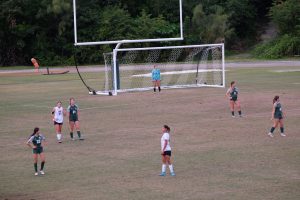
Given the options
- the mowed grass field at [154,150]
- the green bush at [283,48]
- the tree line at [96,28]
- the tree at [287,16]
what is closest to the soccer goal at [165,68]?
the mowed grass field at [154,150]

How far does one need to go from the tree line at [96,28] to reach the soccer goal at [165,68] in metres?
5.64

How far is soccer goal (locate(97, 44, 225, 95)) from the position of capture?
47469mm

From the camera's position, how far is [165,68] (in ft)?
217

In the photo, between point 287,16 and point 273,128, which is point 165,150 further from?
point 287,16

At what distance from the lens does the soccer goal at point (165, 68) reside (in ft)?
156

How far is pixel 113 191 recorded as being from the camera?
61.2 ft

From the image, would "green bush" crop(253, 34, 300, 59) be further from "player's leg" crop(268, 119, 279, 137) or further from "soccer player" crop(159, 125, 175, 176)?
"soccer player" crop(159, 125, 175, 176)

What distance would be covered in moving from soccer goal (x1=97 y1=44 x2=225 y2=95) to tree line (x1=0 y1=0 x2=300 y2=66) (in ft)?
18.5

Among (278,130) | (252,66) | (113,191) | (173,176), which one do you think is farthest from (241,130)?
(252,66)

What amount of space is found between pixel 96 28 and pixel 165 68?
17.5m

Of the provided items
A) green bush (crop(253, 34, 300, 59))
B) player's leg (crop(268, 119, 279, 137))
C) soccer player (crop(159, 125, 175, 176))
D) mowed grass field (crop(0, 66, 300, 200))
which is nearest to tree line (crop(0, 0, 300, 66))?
green bush (crop(253, 34, 300, 59))

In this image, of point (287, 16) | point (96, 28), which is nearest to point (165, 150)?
point (96, 28)

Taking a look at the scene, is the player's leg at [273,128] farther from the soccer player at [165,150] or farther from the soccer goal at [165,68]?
the soccer goal at [165,68]

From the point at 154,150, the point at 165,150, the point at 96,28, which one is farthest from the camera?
the point at 96,28
